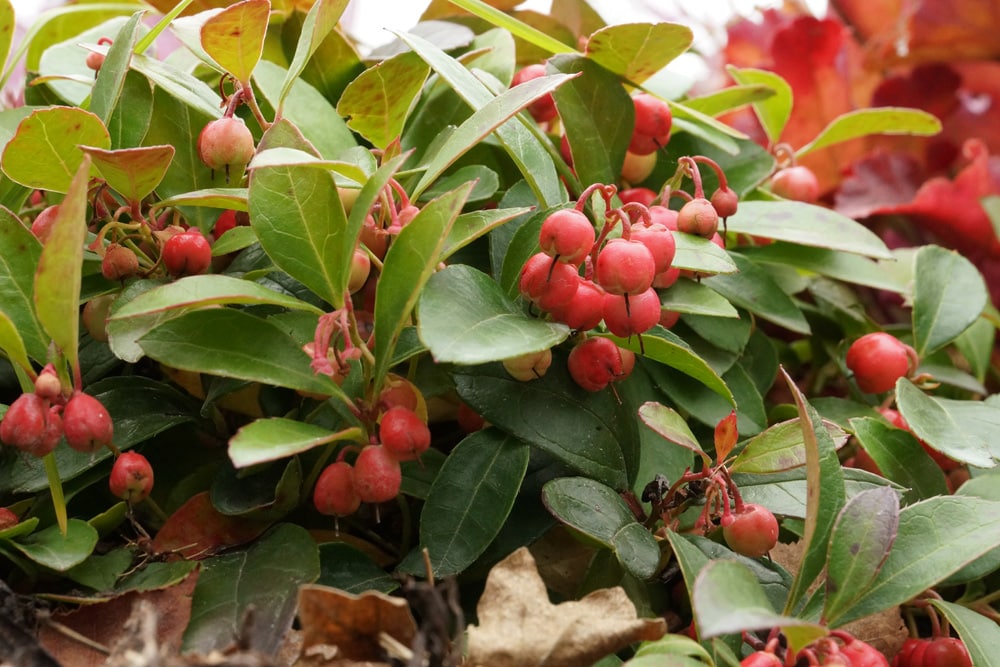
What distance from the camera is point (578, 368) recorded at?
1.81 feet

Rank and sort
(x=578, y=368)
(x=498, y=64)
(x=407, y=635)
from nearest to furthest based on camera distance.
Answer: (x=407, y=635) < (x=578, y=368) < (x=498, y=64)

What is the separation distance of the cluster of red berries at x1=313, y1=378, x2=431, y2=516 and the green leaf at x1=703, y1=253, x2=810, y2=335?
0.89 ft

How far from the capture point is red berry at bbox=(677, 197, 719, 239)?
565 mm

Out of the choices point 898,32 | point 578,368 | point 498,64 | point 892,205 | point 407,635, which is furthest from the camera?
point 898,32

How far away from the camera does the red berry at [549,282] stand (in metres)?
0.51

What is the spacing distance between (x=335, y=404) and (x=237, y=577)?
11 centimetres

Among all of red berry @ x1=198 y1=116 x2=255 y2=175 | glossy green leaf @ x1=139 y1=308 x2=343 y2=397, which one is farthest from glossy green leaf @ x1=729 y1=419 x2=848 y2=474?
red berry @ x1=198 y1=116 x2=255 y2=175

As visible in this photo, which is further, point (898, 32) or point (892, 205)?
point (898, 32)

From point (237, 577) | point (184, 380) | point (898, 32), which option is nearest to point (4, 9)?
point (184, 380)

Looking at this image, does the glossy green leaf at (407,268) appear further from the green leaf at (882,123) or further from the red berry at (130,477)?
the green leaf at (882,123)

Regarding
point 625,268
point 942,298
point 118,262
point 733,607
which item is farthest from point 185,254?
point 942,298

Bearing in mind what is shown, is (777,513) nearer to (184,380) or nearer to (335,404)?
(335,404)

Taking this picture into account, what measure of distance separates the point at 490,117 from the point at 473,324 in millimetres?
110

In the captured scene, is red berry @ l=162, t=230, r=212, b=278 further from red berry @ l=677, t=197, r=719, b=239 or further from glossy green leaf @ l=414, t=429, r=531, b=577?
red berry @ l=677, t=197, r=719, b=239
